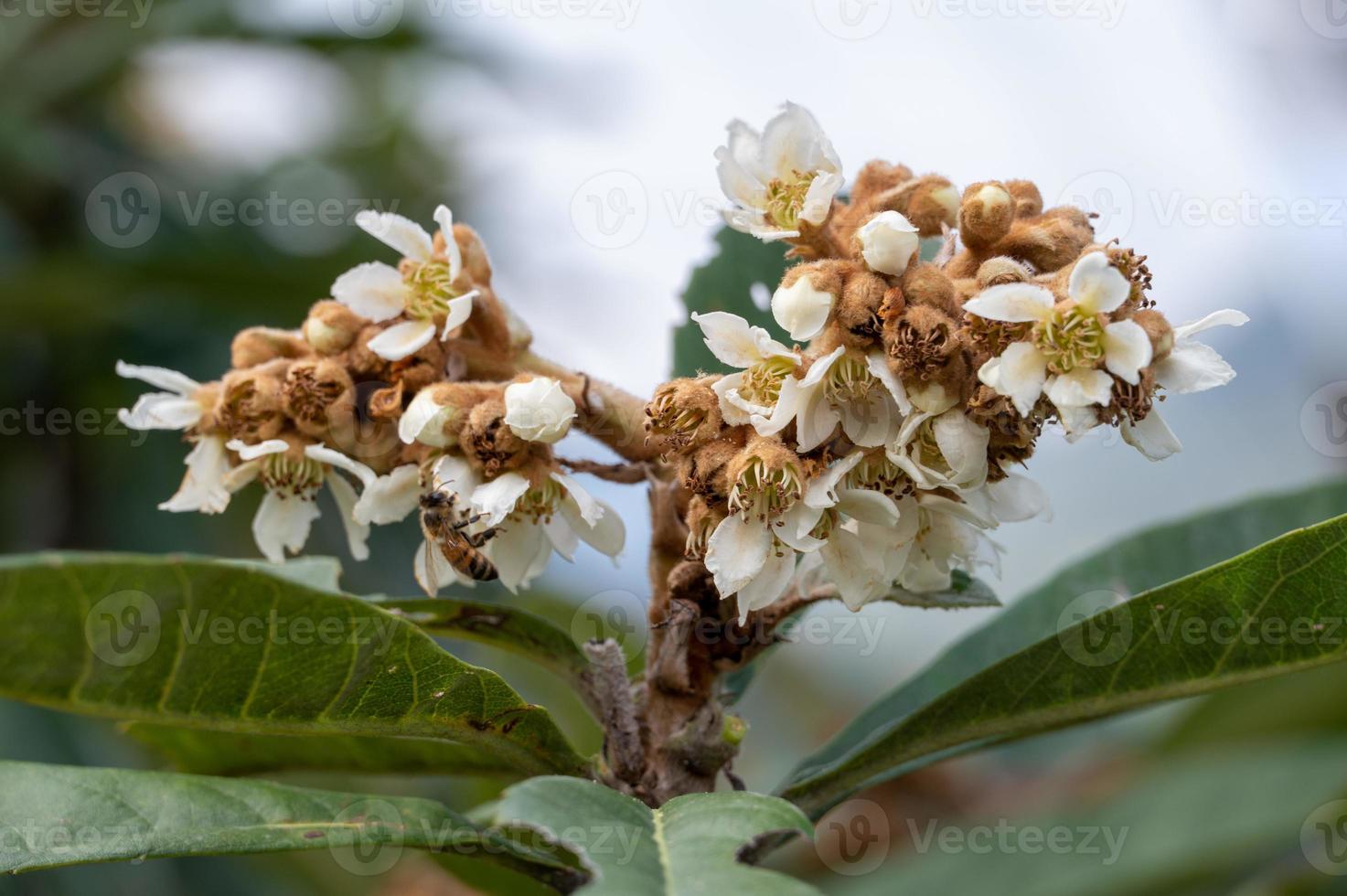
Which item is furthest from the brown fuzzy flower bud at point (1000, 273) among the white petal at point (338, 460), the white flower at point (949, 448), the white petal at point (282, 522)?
the white petal at point (282, 522)

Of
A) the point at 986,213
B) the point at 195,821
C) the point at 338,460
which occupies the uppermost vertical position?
the point at 986,213

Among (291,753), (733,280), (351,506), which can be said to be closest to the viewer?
(351,506)

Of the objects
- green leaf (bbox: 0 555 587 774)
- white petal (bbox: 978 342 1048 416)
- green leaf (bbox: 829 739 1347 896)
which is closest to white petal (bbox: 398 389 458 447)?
green leaf (bbox: 0 555 587 774)

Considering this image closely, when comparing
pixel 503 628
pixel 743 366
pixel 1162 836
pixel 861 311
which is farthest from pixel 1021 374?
pixel 1162 836

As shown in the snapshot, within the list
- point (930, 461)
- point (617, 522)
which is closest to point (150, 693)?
point (617, 522)

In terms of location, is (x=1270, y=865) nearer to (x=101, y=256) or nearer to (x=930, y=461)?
(x=930, y=461)

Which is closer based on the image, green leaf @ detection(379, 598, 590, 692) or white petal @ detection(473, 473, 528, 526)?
white petal @ detection(473, 473, 528, 526)

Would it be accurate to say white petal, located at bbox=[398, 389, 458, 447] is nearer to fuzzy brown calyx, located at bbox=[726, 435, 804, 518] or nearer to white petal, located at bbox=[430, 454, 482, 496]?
white petal, located at bbox=[430, 454, 482, 496]

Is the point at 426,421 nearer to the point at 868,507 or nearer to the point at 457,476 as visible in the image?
the point at 457,476
